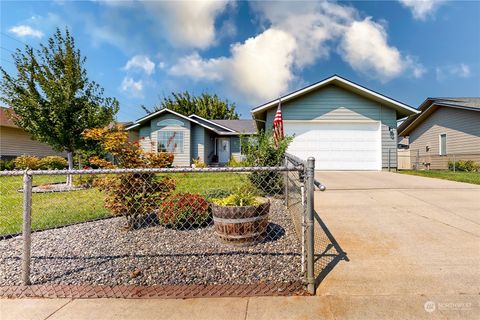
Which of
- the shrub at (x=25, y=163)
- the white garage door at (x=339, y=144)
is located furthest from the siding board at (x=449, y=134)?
the shrub at (x=25, y=163)

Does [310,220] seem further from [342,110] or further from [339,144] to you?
[342,110]

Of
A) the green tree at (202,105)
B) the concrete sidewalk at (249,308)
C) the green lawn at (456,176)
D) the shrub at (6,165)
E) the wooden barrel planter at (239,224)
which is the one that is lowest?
the concrete sidewalk at (249,308)

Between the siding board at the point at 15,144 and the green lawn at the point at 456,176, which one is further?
the siding board at the point at 15,144

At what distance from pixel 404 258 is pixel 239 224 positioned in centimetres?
201

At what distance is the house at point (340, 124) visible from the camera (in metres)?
11.6

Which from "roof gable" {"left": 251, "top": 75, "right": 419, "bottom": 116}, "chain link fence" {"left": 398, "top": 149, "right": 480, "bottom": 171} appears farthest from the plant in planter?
"chain link fence" {"left": 398, "top": 149, "right": 480, "bottom": 171}

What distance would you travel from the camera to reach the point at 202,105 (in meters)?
33.4

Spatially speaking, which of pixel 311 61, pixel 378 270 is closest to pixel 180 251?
pixel 378 270

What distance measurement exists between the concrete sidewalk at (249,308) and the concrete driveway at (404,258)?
0.01 meters

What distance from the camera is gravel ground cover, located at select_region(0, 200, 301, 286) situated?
2.67 m

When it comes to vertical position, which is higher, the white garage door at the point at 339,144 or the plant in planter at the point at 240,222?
the white garage door at the point at 339,144

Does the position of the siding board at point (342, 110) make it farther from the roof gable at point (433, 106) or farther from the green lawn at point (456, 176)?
the roof gable at point (433, 106)

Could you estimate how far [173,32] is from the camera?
9875 mm

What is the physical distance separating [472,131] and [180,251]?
18.4 meters
